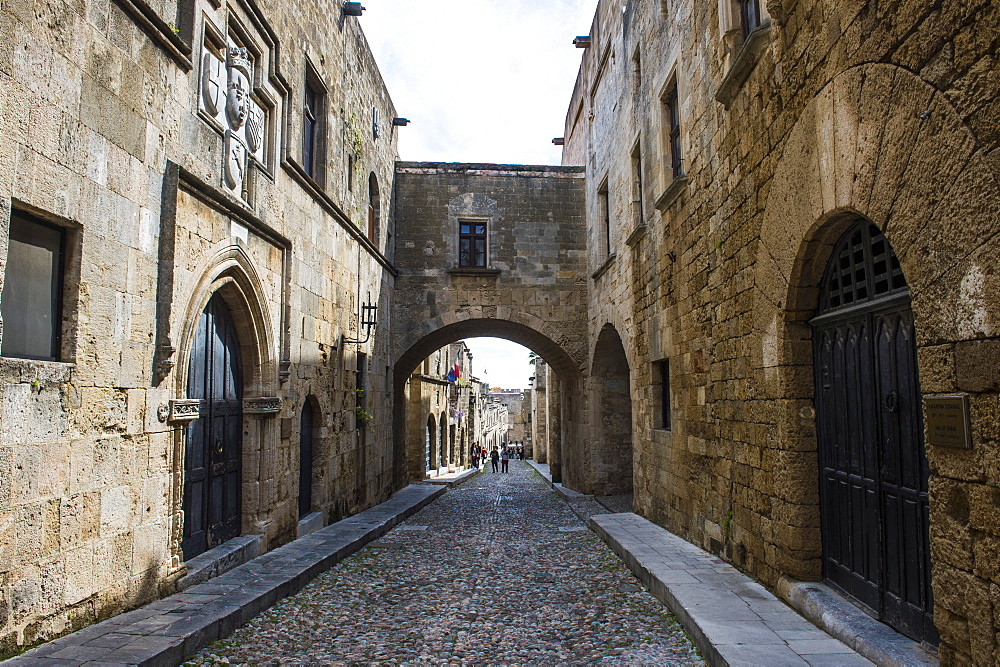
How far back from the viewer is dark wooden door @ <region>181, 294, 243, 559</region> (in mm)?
5699

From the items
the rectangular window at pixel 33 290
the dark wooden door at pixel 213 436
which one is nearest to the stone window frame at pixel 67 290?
the rectangular window at pixel 33 290

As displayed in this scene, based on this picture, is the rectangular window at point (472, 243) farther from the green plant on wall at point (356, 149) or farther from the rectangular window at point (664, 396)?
the rectangular window at point (664, 396)

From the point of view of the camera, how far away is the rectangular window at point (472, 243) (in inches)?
560

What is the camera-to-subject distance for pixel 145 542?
15.3ft

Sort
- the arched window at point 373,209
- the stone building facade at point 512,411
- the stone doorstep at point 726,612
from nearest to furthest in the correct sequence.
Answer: the stone doorstep at point 726,612 < the arched window at point 373,209 < the stone building facade at point 512,411

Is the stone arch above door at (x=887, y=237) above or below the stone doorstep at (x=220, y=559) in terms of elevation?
above

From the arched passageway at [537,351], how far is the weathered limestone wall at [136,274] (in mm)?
6028

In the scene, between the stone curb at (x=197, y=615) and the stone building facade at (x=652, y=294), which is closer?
the stone building facade at (x=652, y=294)

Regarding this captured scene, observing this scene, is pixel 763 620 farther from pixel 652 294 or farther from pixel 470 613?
pixel 652 294

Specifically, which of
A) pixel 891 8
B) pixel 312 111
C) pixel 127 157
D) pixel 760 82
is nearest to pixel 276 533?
pixel 127 157

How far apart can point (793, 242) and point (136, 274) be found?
14.5 feet

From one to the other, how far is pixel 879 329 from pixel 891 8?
1.63m

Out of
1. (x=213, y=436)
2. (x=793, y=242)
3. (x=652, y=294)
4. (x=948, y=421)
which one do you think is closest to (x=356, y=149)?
(x=652, y=294)

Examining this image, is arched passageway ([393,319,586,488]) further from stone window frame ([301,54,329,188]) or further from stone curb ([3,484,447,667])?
stone curb ([3,484,447,667])
